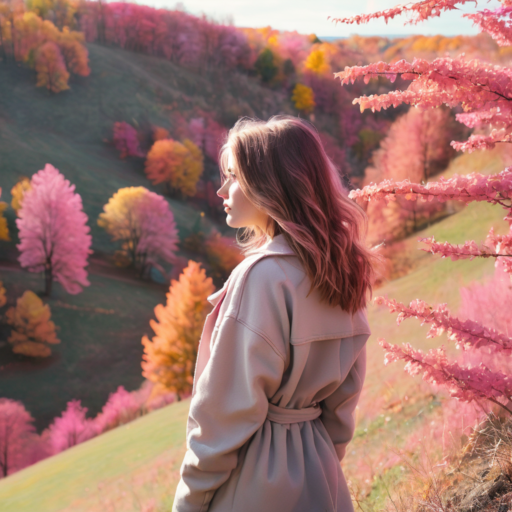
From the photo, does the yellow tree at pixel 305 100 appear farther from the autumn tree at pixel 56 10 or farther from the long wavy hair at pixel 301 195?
the long wavy hair at pixel 301 195

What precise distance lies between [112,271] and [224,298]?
12124 millimetres

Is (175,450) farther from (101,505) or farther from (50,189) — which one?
(50,189)

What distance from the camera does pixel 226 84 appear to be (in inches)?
704

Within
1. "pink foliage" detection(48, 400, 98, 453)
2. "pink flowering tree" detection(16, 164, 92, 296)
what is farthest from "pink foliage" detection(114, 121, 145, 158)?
"pink foliage" detection(48, 400, 98, 453)

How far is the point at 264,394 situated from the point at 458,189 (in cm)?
100

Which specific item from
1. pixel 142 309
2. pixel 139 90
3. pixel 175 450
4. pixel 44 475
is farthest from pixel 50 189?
pixel 175 450

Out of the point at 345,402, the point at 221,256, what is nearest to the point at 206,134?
the point at 221,256

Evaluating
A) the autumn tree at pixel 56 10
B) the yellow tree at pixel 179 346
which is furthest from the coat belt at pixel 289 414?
the autumn tree at pixel 56 10

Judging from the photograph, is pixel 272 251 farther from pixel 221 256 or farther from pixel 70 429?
pixel 221 256

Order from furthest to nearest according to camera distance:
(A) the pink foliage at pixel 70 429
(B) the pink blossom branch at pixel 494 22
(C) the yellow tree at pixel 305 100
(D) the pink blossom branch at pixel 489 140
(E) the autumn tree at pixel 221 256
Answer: (C) the yellow tree at pixel 305 100 < (E) the autumn tree at pixel 221 256 < (A) the pink foliage at pixel 70 429 < (D) the pink blossom branch at pixel 489 140 < (B) the pink blossom branch at pixel 494 22

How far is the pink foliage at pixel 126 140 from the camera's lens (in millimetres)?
15070

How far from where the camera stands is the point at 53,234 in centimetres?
1161

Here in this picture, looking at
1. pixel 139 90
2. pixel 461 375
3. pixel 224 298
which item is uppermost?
pixel 224 298

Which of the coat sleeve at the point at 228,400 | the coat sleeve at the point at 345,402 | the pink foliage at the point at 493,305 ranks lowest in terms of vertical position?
the pink foliage at the point at 493,305
